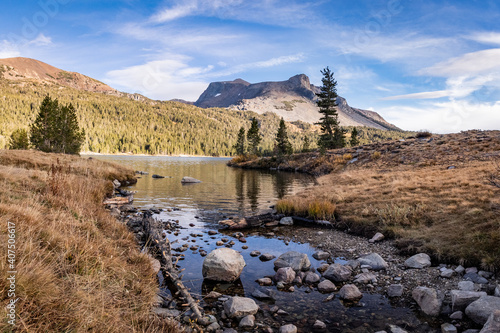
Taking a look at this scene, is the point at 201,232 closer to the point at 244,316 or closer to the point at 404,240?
the point at 244,316

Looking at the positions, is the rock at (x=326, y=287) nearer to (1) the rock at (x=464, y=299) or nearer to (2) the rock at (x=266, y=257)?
(2) the rock at (x=266, y=257)

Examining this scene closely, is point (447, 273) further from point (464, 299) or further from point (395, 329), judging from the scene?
point (395, 329)

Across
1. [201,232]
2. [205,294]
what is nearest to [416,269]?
[205,294]

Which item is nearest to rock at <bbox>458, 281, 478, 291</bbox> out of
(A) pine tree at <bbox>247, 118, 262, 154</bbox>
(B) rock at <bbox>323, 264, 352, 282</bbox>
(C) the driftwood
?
(B) rock at <bbox>323, 264, 352, 282</bbox>

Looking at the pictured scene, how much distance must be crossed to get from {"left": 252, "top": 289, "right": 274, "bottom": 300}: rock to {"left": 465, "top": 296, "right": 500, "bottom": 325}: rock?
470 cm

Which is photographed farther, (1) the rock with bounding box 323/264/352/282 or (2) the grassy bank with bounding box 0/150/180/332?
(1) the rock with bounding box 323/264/352/282

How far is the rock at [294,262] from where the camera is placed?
29.8ft

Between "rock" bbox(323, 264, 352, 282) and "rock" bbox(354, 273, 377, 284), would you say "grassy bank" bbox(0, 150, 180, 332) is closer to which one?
"rock" bbox(323, 264, 352, 282)

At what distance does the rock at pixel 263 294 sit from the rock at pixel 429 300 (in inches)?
153

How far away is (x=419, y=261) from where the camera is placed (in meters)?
8.74

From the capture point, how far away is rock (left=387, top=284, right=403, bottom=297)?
24.0 ft

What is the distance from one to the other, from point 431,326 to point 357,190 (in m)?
13.7

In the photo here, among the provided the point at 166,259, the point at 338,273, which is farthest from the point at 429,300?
the point at 166,259

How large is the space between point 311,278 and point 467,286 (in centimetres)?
415
